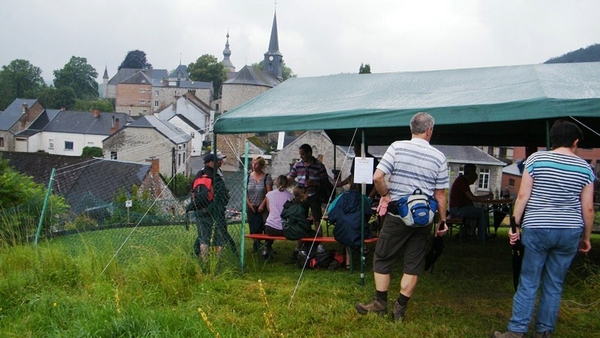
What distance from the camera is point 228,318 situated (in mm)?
4594

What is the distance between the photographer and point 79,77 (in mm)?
113562

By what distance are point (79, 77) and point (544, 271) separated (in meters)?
121

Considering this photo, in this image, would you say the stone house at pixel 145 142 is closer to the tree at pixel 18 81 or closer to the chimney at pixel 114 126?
the chimney at pixel 114 126

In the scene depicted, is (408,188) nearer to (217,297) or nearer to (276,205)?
(217,297)

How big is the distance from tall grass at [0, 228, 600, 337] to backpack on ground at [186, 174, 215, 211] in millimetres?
482

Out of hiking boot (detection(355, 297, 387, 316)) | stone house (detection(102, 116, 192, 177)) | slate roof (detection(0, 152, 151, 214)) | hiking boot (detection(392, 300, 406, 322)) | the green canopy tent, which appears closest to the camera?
hiking boot (detection(392, 300, 406, 322))

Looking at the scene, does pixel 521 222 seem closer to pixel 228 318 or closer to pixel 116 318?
pixel 228 318

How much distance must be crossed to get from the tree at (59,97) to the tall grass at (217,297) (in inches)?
4021

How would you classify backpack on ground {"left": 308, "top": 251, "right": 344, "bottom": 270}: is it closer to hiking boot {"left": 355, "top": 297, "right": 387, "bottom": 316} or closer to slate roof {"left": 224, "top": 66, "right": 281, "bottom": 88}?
hiking boot {"left": 355, "top": 297, "right": 387, "bottom": 316}

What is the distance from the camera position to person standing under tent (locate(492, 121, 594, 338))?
384 centimetres

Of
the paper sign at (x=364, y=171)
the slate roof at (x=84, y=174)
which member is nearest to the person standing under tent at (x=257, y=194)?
the paper sign at (x=364, y=171)

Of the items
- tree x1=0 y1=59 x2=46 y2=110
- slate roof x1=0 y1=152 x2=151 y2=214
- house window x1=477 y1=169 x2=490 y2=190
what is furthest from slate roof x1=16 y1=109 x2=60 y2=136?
house window x1=477 y1=169 x2=490 y2=190

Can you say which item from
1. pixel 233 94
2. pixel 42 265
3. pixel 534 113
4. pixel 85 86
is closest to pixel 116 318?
pixel 42 265

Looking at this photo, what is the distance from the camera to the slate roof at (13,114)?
69.7m
